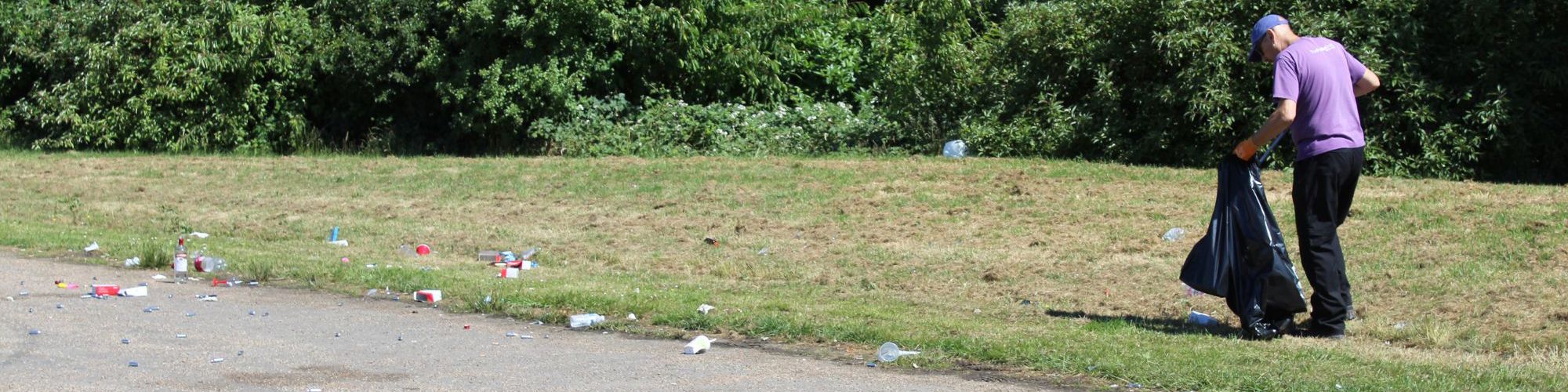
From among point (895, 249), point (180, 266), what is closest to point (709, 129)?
point (895, 249)

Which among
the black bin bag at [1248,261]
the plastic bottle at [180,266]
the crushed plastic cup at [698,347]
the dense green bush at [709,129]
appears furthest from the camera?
the dense green bush at [709,129]

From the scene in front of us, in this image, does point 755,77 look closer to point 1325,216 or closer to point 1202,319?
point 1202,319

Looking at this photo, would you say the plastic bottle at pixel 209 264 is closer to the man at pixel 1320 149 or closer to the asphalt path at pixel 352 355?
the asphalt path at pixel 352 355

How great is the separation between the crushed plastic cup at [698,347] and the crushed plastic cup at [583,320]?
90 cm

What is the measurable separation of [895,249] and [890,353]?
4.35 meters

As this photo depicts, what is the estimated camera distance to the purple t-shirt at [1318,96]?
712 cm

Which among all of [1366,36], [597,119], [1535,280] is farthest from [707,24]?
[1535,280]

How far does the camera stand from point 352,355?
6.90 m

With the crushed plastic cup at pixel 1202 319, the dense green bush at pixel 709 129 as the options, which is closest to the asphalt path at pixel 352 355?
the crushed plastic cup at pixel 1202 319

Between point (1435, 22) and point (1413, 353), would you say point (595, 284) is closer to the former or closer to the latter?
point (1413, 353)

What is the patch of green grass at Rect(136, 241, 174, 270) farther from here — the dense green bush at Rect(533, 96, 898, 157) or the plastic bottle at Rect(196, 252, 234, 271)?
the dense green bush at Rect(533, 96, 898, 157)

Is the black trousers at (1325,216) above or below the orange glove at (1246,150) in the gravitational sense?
below

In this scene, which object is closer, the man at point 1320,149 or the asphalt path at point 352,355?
the asphalt path at point 352,355

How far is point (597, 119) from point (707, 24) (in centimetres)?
229
